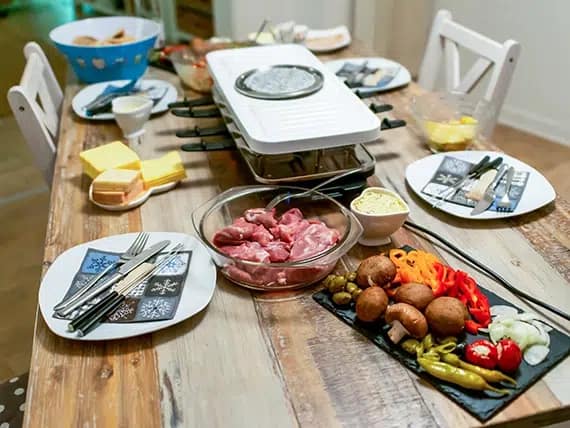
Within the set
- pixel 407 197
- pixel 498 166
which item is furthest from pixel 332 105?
pixel 498 166

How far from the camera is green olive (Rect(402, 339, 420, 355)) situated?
0.80 meters

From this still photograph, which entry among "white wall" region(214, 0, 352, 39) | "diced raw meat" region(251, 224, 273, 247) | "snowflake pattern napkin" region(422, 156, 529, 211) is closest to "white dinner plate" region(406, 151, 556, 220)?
"snowflake pattern napkin" region(422, 156, 529, 211)

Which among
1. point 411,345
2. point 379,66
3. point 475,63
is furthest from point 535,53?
point 411,345

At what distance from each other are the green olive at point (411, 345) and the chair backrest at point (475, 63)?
89cm

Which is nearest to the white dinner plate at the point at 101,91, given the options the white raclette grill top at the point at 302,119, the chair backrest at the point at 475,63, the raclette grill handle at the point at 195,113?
the raclette grill handle at the point at 195,113

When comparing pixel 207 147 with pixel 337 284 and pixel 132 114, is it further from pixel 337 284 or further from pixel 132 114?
pixel 337 284

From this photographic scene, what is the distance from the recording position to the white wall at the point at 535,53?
108 inches

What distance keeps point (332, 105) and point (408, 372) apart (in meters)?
0.58

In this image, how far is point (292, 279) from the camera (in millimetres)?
935

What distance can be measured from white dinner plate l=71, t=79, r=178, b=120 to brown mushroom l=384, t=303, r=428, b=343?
936mm

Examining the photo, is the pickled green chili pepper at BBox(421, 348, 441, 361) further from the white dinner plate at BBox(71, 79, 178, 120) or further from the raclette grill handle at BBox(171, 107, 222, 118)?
the white dinner plate at BBox(71, 79, 178, 120)

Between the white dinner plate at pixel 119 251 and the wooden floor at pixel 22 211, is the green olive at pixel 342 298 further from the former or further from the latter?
the wooden floor at pixel 22 211

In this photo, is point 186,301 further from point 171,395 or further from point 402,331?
point 402,331

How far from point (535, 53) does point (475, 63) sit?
1.33 meters
